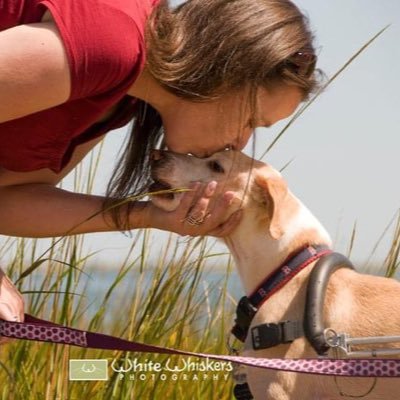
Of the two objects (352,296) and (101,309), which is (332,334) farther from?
(101,309)

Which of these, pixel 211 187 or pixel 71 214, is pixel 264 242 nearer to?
pixel 211 187

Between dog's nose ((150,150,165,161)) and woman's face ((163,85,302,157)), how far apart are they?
0.05 meters


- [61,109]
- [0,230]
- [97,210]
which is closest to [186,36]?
[61,109]

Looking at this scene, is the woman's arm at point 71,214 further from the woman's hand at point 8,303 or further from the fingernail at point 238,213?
the woman's hand at point 8,303

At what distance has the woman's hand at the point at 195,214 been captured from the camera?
98.7 inches

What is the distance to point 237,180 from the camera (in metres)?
2.73

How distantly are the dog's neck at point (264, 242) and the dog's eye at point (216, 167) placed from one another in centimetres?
14

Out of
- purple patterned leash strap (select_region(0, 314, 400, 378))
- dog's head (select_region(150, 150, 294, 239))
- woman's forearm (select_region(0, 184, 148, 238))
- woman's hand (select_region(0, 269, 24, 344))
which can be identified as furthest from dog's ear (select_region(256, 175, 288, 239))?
woman's hand (select_region(0, 269, 24, 344))

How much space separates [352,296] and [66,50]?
102 centimetres

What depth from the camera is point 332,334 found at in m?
2.35

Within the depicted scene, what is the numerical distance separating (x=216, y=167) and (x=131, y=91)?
432 mm

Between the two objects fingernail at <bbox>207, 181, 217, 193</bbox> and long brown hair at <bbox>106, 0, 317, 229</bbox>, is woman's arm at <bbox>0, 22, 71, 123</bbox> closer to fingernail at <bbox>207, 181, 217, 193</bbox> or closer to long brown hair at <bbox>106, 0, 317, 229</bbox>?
long brown hair at <bbox>106, 0, 317, 229</bbox>

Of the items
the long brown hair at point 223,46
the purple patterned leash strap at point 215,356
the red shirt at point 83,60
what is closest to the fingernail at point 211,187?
the long brown hair at point 223,46

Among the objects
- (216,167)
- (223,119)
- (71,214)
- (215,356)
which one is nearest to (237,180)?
(216,167)
